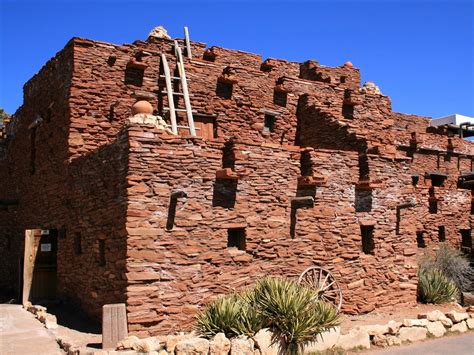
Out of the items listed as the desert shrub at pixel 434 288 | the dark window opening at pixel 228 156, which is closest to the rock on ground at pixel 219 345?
the dark window opening at pixel 228 156

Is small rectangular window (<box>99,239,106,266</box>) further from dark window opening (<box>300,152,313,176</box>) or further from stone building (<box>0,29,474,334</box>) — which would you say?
dark window opening (<box>300,152,313,176</box>)

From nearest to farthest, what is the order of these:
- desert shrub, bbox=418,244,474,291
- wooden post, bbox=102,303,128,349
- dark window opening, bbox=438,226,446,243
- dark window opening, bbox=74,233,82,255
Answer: wooden post, bbox=102,303,128,349
dark window opening, bbox=74,233,82,255
desert shrub, bbox=418,244,474,291
dark window opening, bbox=438,226,446,243

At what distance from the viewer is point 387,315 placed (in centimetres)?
1357

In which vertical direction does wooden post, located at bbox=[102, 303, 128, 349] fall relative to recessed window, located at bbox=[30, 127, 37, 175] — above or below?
below

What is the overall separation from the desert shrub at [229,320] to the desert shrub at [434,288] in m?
7.44

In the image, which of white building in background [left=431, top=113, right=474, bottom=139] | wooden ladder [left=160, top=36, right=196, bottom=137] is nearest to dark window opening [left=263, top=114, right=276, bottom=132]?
wooden ladder [left=160, top=36, right=196, bottom=137]

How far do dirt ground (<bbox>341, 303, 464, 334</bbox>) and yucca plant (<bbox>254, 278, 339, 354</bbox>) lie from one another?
1328 millimetres

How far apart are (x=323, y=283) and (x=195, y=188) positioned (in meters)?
4.19

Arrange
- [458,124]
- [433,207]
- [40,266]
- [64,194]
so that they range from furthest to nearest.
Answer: [458,124] → [433,207] → [40,266] → [64,194]

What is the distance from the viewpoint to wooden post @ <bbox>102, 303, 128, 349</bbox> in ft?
31.2

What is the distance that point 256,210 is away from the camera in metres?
12.0

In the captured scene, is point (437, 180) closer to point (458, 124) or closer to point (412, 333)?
point (458, 124)

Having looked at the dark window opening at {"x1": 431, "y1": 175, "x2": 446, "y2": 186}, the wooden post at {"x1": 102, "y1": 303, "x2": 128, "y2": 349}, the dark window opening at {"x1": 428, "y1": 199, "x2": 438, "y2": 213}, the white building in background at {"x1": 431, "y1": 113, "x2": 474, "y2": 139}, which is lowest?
the wooden post at {"x1": 102, "y1": 303, "x2": 128, "y2": 349}

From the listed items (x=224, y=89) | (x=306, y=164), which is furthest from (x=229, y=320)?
(x=224, y=89)
